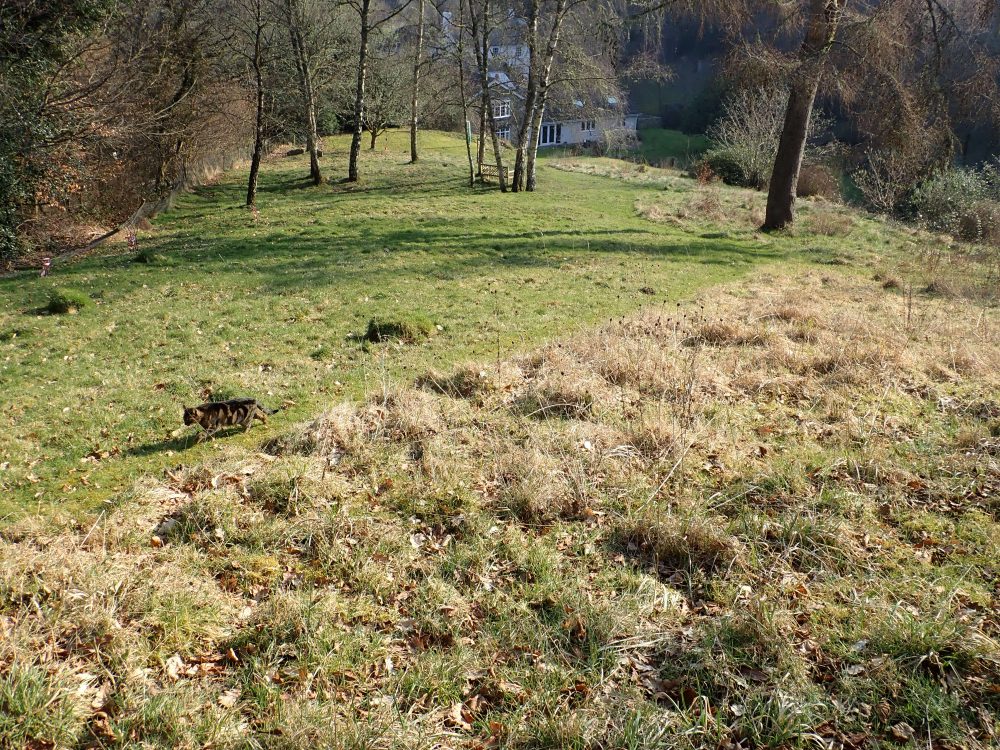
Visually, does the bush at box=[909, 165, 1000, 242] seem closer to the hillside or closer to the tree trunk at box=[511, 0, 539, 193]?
the hillside

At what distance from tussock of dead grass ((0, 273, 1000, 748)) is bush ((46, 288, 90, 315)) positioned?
22.9 ft

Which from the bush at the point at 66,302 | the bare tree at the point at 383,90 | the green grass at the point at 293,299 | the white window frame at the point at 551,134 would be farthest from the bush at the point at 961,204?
the white window frame at the point at 551,134

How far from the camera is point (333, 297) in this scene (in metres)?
12.0

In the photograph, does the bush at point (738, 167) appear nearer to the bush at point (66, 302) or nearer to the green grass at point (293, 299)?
the green grass at point (293, 299)

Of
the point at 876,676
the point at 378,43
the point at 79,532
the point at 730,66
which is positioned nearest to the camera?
the point at 876,676

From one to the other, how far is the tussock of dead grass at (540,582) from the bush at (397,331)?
2.54m

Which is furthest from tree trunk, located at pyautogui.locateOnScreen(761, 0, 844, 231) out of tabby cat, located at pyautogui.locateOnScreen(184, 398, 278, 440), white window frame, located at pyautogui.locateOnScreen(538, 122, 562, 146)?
white window frame, located at pyautogui.locateOnScreen(538, 122, 562, 146)

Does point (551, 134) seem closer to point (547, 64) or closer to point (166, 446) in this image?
point (547, 64)

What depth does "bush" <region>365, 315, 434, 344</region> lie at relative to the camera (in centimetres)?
984

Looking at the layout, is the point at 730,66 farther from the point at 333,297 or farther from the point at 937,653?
the point at 937,653

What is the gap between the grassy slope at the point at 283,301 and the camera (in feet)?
22.4

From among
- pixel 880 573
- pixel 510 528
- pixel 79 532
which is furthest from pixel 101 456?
pixel 880 573

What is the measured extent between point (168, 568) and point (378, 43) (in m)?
39.9

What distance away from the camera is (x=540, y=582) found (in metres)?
4.58
